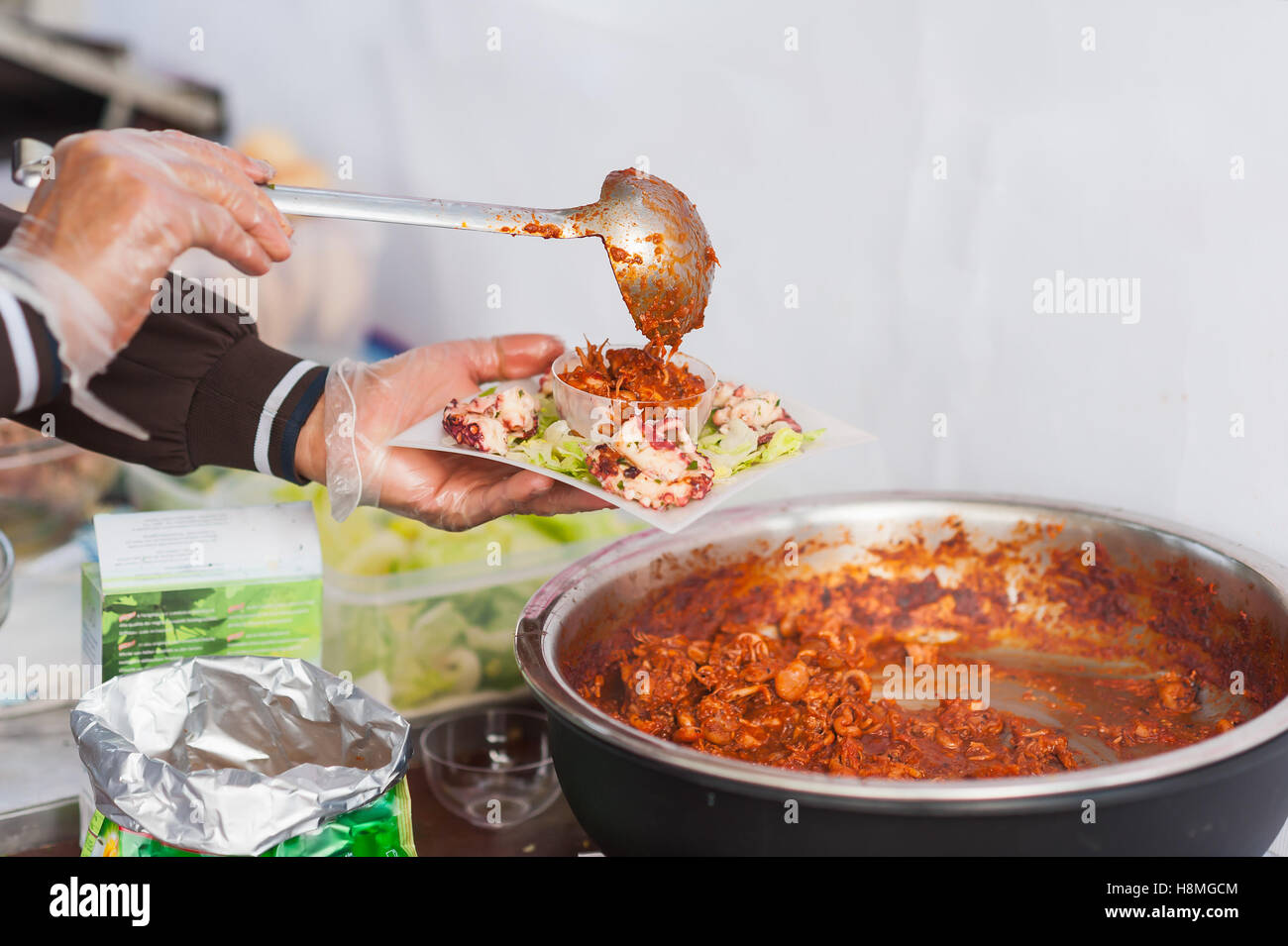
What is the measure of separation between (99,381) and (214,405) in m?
0.15

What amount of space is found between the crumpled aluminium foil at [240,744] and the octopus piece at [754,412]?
0.63 meters

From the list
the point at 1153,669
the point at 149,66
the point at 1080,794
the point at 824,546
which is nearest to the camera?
the point at 1080,794

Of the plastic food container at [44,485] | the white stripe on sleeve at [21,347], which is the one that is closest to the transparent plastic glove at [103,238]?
the white stripe on sleeve at [21,347]

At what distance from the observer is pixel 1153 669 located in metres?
1.71

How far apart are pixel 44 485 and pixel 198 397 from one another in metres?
0.58

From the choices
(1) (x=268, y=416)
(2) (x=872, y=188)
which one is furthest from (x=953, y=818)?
(2) (x=872, y=188)

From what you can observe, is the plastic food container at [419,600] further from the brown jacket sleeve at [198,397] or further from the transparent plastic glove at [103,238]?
the transparent plastic glove at [103,238]

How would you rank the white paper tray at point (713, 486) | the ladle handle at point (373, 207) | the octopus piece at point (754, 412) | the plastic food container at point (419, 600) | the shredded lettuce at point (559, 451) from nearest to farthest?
the ladle handle at point (373, 207) → the white paper tray at point (713, 486) → the shredded lettuce at point (559, 451) → the octopus piece at point (754, 412) → the plastic food container at point (419, 600)

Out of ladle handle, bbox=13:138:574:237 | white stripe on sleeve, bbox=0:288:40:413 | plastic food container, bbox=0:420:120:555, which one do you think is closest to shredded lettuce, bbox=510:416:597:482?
ladle handle, bbox=13:138:574:237

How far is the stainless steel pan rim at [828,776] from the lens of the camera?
1062 millimetres

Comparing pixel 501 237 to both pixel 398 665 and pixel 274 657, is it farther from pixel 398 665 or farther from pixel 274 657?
pixel 274 657

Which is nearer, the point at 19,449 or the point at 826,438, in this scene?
the point at 826,438

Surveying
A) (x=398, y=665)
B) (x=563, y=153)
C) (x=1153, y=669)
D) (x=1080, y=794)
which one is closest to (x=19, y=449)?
(x=398, y=665)

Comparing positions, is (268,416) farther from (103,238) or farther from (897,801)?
(897,801)
